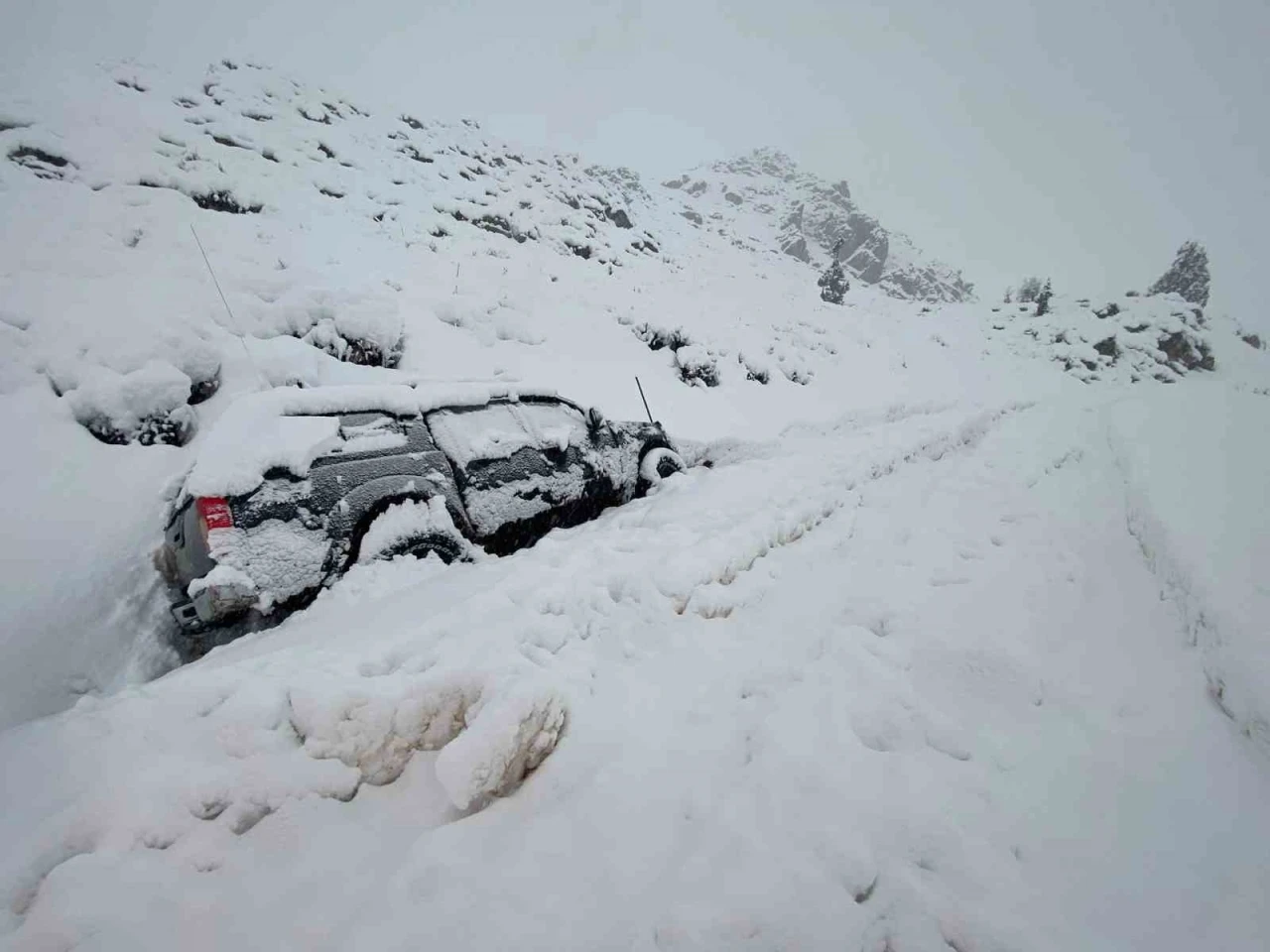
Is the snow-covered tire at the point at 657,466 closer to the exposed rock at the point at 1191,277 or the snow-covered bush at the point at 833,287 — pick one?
the snow-covered bush at the point at 833,287

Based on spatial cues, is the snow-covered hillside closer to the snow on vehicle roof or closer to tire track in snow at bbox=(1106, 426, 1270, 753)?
tire track in snow at bbox=(1106, 426, 1270, 753)

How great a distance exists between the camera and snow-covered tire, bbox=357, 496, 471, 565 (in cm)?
310

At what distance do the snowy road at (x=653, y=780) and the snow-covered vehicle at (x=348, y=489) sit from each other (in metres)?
0.29

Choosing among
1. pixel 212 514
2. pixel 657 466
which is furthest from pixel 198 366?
pixel 657 466

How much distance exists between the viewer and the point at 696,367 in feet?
34.6

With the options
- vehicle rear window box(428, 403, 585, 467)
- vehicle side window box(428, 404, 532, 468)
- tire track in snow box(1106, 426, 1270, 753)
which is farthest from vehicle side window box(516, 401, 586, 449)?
tire track in snow box(1106, 426, 1270, 753)

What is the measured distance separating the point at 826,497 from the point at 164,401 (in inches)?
256

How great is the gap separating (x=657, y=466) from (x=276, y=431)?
359 centimetres

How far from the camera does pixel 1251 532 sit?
403 centimetres

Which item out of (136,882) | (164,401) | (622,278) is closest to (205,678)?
(136,882)

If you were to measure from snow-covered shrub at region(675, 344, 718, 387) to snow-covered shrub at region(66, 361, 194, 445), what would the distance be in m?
8.29

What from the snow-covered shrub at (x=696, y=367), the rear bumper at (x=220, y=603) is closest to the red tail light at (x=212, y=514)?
the rear bumper at (x=220, y=603)

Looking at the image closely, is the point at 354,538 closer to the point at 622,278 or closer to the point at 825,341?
the point at 622,278

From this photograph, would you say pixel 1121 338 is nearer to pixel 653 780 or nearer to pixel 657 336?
pixel 657 336
